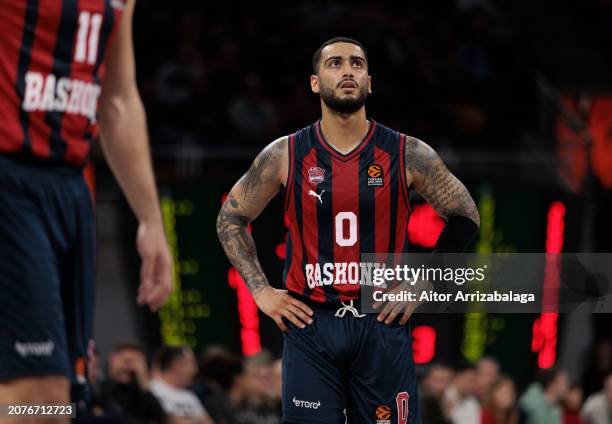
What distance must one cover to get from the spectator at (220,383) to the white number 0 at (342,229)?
485cm

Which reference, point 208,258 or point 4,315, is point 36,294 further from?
point 208,258

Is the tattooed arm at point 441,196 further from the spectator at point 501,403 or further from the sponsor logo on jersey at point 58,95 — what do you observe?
the spectator at point 501,403

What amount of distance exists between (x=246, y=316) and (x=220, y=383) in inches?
45.4

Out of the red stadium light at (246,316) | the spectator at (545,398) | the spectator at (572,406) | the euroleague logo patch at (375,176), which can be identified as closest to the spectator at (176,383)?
the red stadium light at (246,316)

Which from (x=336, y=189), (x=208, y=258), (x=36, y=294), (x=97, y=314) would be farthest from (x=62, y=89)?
(x=97, y=314)

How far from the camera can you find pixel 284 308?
559cm

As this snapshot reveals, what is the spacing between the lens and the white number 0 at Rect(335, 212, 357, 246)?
5.54 m

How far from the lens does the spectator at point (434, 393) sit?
10.9 metres

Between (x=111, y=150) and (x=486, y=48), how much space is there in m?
12.0

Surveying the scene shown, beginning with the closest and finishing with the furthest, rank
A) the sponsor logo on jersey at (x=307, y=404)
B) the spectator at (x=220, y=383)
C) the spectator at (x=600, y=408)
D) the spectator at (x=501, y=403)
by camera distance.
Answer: the sponsor logo on jersey at (x=307, y=404), the spectator at (x=220, y=383), the spectator at (x=501, y=403), the spectator at (x=600, y=408)

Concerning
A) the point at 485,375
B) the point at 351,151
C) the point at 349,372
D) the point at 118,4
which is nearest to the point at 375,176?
the point at 351,151

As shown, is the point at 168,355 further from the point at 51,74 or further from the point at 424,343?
the point at 51,74

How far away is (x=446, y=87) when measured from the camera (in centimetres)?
1459

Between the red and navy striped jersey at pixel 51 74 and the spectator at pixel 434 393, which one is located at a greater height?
the red and navy striped jersey at pixel 51 74
